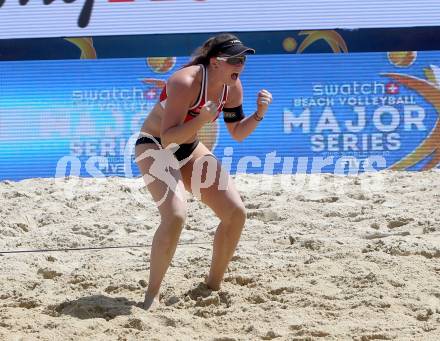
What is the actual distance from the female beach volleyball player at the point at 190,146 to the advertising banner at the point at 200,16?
5570 millimetres

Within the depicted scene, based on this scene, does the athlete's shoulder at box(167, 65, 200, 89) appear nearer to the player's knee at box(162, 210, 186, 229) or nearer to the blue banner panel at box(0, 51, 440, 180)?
the player's knee at box(162, 210, 186, 229)

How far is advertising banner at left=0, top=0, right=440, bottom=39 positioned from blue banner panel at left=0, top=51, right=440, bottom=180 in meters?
0.39

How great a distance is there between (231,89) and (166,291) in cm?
118

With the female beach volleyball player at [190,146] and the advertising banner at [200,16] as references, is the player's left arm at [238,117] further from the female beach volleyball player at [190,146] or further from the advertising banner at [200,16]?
the advertising banner at [200,16]

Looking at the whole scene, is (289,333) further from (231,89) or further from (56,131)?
(56,131)

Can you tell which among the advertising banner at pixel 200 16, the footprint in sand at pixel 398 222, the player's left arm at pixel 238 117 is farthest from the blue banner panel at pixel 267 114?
the player's left arm at pixel 238 117

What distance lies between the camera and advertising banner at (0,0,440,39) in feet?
32.0

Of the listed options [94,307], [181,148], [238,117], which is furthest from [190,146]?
[94,307]

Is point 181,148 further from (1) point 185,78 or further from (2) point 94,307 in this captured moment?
(2) point 94,307

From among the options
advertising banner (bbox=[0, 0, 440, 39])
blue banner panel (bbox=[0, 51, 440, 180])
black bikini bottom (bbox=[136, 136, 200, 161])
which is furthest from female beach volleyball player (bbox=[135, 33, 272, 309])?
advertising banner (bbox=[0, 0, 440, 39])

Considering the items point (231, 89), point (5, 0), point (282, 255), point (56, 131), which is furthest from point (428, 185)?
point (5, 0)

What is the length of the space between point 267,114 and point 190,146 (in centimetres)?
559

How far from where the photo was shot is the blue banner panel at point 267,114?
31.5 ft

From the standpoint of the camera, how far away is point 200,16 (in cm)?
975
